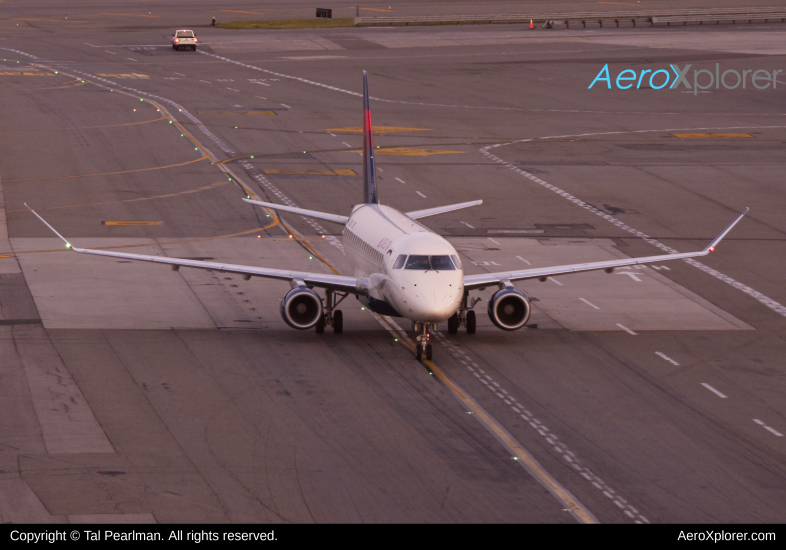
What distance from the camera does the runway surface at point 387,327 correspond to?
26656mm

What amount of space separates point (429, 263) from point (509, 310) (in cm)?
389

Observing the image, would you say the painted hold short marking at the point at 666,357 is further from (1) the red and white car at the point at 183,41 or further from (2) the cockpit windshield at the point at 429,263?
(1) the red and white car at the point at 183,41

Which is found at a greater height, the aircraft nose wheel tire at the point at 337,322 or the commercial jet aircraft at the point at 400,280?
the commercial jet aircraft at the point at 400,280

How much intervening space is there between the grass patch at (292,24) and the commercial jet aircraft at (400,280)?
389 feet

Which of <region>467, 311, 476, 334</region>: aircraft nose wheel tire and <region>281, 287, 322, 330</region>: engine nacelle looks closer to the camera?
<region>281, 287, 322, 330</region>: engine nacelle

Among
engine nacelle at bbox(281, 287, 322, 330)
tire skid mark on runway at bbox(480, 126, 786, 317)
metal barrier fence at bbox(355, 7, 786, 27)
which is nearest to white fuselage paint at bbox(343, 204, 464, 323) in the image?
engine nacelle at bbox(281, 287, 322, 330)

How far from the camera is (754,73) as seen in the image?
117m

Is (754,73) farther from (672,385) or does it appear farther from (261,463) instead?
(261,463)

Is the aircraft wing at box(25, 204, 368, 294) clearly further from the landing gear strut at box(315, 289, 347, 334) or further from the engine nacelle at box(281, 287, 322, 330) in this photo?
the engine nacelle at box(281, 287, 322, 330)

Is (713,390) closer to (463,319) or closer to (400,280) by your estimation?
(463,319)

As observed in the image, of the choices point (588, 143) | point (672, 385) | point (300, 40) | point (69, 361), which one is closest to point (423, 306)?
point (672, 385)

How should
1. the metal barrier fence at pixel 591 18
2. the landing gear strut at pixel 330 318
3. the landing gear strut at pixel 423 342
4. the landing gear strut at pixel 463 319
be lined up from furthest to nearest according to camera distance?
the metal barrier fence at pixel 591 18 < the landing gear strut at pixel 463 319 < the landing gear strut at pixel 330 318 < the landing gear strut at pixel 423 342

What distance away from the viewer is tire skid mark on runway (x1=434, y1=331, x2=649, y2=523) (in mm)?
25578

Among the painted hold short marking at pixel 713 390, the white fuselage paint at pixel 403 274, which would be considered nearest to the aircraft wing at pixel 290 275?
the white fuselage paint at pixel 403 274
